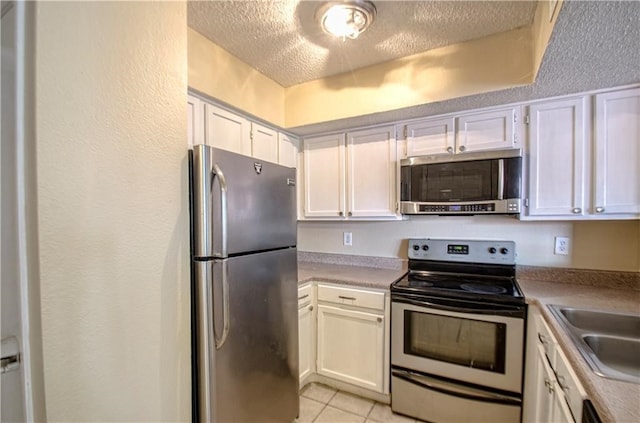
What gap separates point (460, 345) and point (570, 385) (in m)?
0.83

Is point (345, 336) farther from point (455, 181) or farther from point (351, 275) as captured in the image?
point (455, 181)

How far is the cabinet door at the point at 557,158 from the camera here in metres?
1.78

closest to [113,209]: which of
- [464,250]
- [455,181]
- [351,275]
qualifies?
[351,275]

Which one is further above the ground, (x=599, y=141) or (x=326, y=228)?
(x=599, y=141)

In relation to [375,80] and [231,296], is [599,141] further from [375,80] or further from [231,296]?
[231,296]

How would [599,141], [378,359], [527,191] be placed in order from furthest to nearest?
[378,359] → [527,191] → [599,141]

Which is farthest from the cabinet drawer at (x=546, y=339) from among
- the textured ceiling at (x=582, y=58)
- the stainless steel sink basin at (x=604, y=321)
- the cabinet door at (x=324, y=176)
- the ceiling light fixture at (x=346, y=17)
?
the ceiling light fixture at (x=346, y=17)

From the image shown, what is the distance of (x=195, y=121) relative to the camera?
1801 millimetres

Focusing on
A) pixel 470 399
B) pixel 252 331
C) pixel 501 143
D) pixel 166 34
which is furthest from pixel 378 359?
pixel 166 34

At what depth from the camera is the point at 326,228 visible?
293 cm

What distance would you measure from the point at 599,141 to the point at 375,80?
1395 mm

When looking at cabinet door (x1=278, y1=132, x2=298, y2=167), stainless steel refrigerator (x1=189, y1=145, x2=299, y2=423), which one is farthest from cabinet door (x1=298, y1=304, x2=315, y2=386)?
cabinet door (x1=278, y1=132, x2=298, y2=167)

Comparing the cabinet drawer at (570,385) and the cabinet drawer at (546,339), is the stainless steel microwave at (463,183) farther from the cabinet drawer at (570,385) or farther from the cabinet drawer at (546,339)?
the cabinet drawer at (570,385)

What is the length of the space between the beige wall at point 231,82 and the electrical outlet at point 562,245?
87.1 inches
